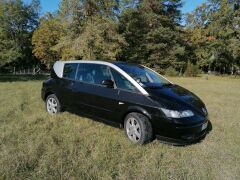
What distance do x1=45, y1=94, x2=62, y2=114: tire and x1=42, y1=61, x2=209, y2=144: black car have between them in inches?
3.1

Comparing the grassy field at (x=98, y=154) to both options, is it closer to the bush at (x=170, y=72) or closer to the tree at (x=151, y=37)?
the bush at (x=170, y=72)

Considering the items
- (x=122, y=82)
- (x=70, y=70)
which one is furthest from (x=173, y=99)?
(x=70, y=70)

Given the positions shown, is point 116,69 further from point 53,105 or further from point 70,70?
point 53,105

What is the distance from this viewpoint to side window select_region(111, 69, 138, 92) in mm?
4664

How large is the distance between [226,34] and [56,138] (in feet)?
118

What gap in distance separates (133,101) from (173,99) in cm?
78

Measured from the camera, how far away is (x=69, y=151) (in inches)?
157

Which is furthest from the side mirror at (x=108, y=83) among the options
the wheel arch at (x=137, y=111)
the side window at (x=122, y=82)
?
the wheel arch at (x=137, y=111)

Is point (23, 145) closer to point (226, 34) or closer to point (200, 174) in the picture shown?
point (200, 174)

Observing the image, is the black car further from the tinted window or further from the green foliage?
the green foliage

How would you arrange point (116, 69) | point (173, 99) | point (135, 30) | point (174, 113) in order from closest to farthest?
point (174, 113) → point (173, 99) → point (116, 69) → point (135, 30)

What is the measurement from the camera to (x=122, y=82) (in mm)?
4828

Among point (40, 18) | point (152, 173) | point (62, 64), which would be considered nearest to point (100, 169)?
point (152, 173)

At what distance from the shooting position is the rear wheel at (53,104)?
6320mm
